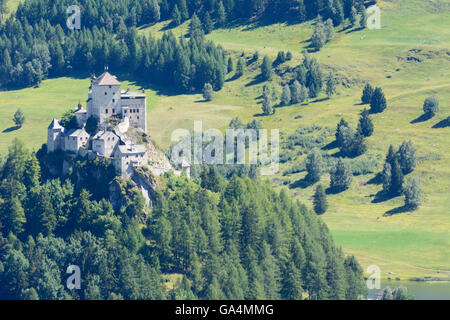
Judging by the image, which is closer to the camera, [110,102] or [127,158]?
[127,158]

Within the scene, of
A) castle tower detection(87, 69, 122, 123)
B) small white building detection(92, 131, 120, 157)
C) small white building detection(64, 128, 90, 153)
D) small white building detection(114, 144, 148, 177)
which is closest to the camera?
small white building detection(114, 144, 148, 177)

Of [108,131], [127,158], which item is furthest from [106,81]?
[127,158]

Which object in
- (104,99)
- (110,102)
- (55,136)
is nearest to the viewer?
(55,136)

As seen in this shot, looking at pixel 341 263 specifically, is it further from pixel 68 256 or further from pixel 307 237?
pixel 68 256

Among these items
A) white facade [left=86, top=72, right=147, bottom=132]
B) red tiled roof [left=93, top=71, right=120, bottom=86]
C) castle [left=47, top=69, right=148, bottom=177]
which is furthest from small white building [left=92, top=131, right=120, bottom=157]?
red tiled roof [left=93, top=71, right=120, bottom=86]

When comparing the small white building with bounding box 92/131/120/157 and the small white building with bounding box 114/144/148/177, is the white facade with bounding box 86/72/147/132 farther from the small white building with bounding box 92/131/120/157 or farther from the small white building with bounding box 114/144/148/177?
the small white building with bounding box 114/144/148/177

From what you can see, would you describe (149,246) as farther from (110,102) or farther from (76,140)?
(110,102)
